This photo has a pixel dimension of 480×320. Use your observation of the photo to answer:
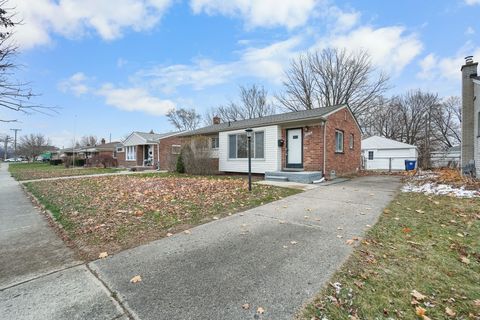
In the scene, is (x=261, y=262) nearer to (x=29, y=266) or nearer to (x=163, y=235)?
(x=163, y=235)

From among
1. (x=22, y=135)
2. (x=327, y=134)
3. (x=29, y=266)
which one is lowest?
(x=29, y=266)

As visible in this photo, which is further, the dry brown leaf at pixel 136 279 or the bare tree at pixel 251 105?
the bare tree at pixel 251 105

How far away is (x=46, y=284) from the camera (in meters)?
2.61

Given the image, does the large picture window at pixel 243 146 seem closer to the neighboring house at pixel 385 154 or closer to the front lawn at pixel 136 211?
the front lawn at pixel 136 211

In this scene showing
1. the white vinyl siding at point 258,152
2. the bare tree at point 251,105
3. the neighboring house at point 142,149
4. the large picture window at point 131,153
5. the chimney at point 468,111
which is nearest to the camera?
the chimney at point 468,111

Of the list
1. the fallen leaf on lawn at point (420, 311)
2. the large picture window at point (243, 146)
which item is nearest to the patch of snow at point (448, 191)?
the fallen leaf on lawn at point (420, 311)

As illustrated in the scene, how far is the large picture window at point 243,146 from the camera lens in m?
13.1

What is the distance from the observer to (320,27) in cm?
1670

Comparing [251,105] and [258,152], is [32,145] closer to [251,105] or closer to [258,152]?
[251,105]

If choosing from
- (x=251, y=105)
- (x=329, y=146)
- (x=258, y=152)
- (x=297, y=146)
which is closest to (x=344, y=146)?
(x=329, y=146)

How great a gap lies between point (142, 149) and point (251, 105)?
58.9 ft

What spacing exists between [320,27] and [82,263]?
62.9ft

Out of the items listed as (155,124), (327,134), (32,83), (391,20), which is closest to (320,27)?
(391,20)

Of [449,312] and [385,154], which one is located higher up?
[385,154]
